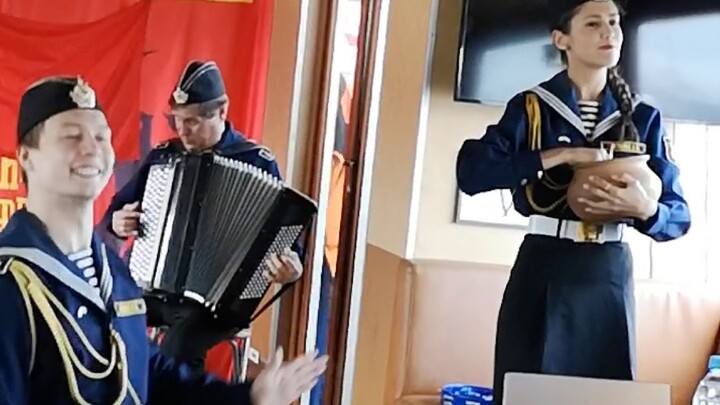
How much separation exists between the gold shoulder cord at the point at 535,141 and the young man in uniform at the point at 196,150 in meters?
0.35

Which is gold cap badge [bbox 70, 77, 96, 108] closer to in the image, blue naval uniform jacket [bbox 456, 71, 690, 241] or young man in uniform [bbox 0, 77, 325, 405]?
young man in uniform [bbox 0, 77, 325, 405]

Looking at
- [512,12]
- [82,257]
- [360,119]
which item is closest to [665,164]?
[512,12]

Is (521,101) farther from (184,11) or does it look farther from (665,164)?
(184,11)

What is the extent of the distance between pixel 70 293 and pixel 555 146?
71 cm

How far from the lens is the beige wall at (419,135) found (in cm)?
172

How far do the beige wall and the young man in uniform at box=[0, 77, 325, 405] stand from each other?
2.06 feet

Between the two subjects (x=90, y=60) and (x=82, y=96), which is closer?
(x=82, y=96)

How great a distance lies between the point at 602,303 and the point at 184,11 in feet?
2.33

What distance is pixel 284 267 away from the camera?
1.36 m

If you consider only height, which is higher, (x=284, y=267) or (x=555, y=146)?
(x=555, y=146)

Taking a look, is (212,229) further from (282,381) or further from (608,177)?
(608,177)

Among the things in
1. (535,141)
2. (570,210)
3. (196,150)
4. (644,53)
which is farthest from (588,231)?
(196,150)

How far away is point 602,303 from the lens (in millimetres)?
1440

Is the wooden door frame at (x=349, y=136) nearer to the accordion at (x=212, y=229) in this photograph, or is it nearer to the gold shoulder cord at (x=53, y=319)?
the accordion at (x=212, y=229)
